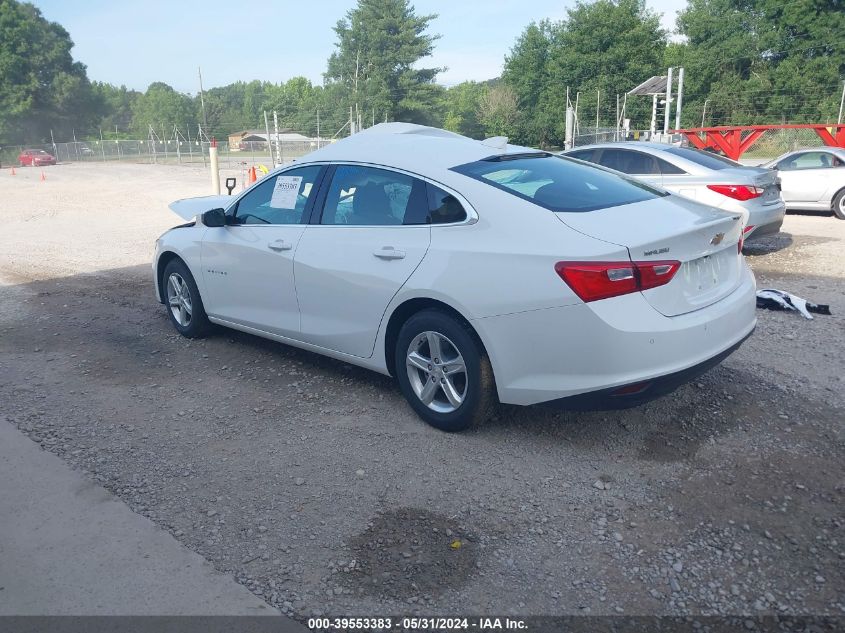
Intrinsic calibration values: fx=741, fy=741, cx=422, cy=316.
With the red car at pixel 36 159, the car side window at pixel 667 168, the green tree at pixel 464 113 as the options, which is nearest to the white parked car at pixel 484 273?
the car side window at pixel 667 168

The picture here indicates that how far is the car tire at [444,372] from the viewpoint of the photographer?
4027 mm

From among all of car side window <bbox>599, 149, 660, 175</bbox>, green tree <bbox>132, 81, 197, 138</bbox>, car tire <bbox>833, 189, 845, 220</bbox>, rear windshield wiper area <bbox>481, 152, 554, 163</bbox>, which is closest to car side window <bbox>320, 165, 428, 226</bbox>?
rear windshield wiper area <bbox>481, 152, 554, 163</bbox>

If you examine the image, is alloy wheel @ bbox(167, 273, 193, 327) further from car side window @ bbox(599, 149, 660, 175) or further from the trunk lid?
car side window @ bbox(599, 149, 660, 175)

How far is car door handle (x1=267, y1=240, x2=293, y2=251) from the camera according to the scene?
506cm

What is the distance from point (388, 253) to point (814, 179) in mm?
11718

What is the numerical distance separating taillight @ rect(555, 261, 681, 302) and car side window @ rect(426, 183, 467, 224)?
32.2 inches

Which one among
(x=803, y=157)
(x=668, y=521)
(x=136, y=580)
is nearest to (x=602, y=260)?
(x=668, y=521)

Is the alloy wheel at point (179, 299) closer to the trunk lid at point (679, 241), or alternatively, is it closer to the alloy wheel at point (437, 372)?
the alloy wheel at point (437, 372)

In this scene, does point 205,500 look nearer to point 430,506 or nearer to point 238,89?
point 430,506

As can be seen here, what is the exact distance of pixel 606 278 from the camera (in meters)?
3.57

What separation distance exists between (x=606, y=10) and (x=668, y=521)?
63899 millimetres

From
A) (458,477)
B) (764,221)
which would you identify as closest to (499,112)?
(764,221)

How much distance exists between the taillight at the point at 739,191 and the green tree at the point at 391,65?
1998 inches

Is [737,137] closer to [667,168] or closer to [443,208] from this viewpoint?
[667,168]
